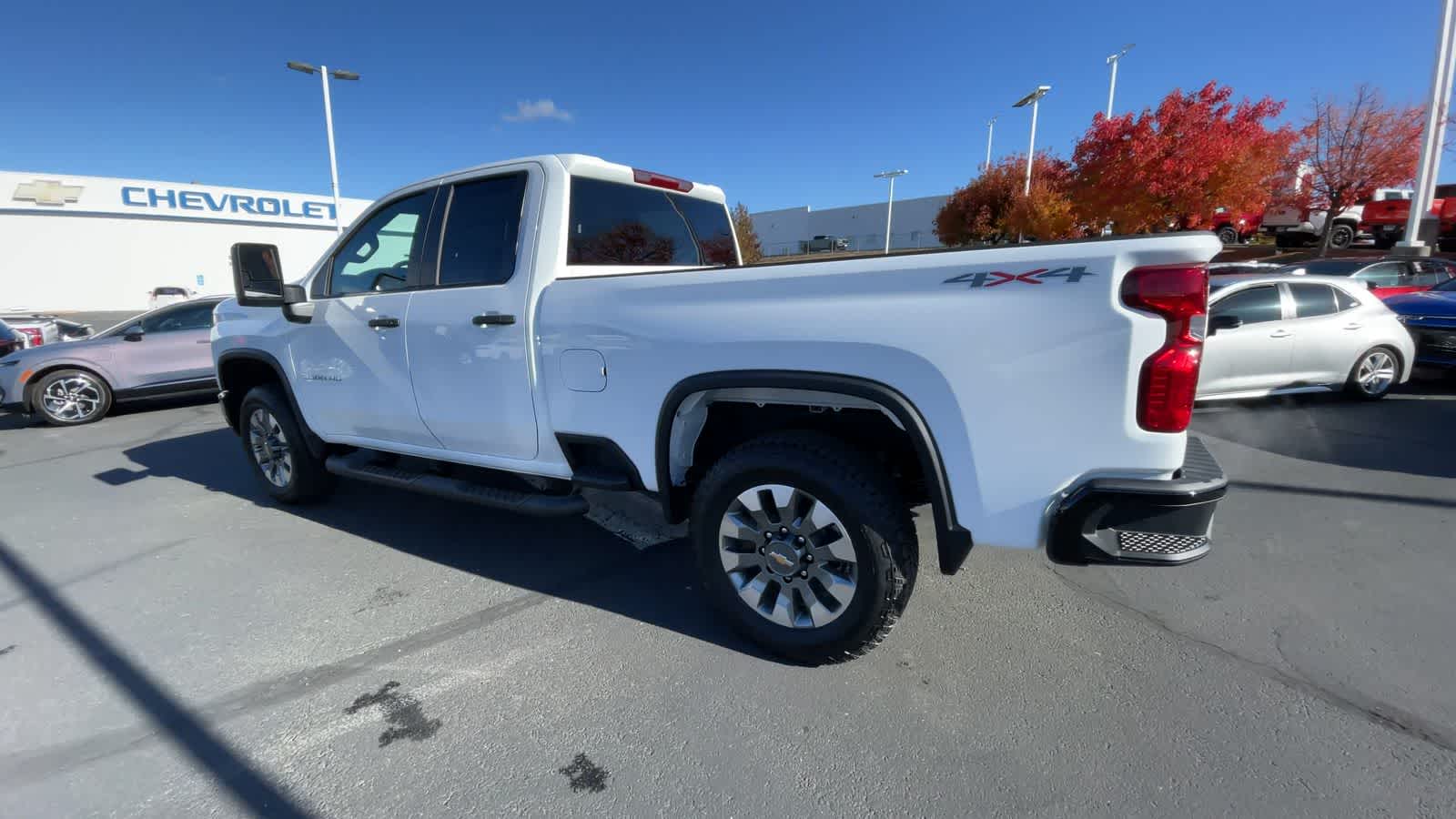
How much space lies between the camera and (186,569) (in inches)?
144

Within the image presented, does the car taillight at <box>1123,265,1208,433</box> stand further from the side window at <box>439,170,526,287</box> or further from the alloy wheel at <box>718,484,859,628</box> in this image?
the side window at <box>439,170,526,287</box>

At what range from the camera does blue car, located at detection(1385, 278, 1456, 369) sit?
727 cm

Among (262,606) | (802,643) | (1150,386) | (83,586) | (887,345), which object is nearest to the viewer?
(1150,386)

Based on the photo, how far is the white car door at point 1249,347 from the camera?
20.6ft

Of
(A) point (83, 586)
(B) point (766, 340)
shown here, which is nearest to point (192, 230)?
(A) point (83, 586)

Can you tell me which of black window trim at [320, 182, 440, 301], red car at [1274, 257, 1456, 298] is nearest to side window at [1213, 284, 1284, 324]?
red car at [1274, 257, 1456, 298]

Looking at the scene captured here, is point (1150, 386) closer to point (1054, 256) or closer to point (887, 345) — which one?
point (1054, 256)

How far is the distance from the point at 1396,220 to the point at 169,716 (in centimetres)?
3482

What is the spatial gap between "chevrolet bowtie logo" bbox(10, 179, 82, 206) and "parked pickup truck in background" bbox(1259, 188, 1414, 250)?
2111 inches

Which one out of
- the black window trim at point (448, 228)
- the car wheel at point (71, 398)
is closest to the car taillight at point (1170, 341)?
the black window trim at point (448, 228)

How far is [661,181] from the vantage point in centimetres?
371

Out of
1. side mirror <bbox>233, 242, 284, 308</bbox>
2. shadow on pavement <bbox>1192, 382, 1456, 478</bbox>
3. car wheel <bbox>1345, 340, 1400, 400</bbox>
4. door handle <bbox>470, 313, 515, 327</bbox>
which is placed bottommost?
shadow on pavement <bbox>1192, 382, 1456, 478</bbox>

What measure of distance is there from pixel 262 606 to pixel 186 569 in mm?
883

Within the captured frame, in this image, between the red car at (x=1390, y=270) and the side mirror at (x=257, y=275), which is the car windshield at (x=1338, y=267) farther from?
the side mirror at (x=257, y=275)
